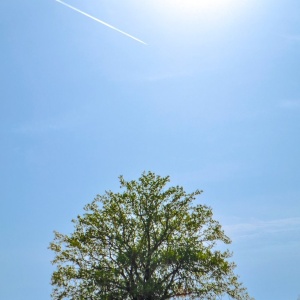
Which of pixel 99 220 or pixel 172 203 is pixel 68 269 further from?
pixel 172 203

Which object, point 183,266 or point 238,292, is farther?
point 238,292

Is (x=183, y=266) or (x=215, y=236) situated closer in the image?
(x=183, y=266)

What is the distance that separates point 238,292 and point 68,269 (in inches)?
713

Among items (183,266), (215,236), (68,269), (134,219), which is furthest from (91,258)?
(215,236)

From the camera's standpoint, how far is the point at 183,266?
48.0 m

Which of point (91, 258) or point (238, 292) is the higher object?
point (91, 258)

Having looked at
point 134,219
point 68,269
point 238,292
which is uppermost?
point 134,219

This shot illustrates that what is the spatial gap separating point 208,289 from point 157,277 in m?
6.07

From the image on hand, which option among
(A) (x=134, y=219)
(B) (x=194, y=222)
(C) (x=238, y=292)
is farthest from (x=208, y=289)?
(A) (x=134, y=219)

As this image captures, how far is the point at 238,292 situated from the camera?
5178 cm

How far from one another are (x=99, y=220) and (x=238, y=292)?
54.3 ft

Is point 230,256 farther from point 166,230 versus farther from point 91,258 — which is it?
point 91,258

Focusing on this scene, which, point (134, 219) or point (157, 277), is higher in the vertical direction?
point (134, 219)

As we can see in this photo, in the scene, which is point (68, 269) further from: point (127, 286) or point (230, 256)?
point (230, 256)
